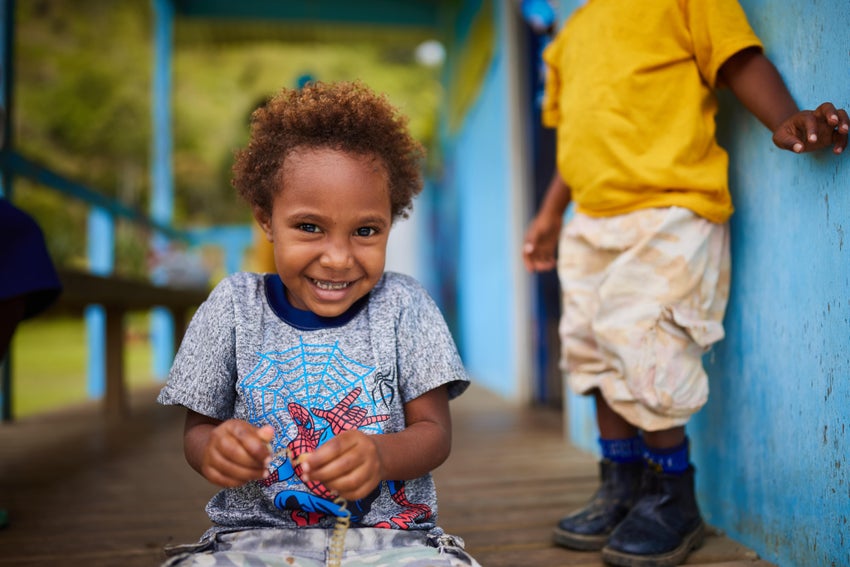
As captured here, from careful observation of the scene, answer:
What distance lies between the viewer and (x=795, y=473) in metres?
A: 1.39

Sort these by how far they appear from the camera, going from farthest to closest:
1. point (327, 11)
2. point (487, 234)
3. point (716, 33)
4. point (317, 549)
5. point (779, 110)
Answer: point (327, 11), point (487, 234), point (716, 33), point (779, 110), point (317, 549)

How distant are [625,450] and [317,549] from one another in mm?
892

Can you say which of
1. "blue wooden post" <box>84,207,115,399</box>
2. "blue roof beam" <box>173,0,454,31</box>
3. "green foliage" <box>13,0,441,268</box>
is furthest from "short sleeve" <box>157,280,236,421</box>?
"green foliage" <box>13,0,441,268</box>

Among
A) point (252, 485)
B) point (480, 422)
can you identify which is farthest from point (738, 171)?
point (480, 422)

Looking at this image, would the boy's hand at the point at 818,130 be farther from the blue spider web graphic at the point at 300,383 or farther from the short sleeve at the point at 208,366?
the short sleeve at the point at 208,366

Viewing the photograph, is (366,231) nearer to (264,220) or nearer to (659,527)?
(264,220)

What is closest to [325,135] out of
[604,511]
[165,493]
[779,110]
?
[779,110]

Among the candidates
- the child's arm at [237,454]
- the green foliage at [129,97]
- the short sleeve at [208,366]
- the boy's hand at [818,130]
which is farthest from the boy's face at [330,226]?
the green foliage at [129,97]

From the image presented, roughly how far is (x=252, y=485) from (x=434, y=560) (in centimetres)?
33

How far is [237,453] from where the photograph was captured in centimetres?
90

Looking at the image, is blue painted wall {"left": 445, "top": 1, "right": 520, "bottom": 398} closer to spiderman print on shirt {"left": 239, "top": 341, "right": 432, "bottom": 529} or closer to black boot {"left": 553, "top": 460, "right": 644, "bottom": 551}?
black boot {"left": 553, "top": 460, "right": 644, "bottom": 551}

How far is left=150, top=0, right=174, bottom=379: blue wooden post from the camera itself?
6.69m

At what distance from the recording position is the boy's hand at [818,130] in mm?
1203

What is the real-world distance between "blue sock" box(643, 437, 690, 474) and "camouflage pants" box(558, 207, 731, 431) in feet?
0.26
